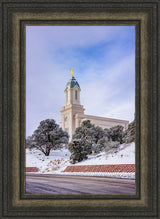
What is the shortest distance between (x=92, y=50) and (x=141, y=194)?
8.88 feet

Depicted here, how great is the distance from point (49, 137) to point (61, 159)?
201 centimetres

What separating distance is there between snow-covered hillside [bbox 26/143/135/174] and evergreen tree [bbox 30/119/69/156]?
426 millimetres

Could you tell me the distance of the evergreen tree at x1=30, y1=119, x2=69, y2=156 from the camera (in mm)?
12391

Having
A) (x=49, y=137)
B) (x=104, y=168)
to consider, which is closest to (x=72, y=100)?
(x=104, y=168)

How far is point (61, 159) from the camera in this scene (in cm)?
1214

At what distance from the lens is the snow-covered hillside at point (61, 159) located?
9156 mm

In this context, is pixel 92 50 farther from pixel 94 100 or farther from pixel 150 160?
pixel 150 160

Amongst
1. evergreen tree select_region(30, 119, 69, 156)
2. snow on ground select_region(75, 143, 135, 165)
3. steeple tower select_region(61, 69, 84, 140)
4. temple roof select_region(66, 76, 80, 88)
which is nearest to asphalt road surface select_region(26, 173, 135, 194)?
steeple tower select_region(61, 69, 84, 140)

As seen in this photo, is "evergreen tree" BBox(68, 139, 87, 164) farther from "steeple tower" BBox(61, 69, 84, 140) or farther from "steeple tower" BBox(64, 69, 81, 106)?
"steeple tower" BBox(64, 69, 81, 106)

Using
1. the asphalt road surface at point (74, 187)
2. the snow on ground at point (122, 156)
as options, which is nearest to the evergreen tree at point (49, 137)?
the snow on ground at point (122, 156)

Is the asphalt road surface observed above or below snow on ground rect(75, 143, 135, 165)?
above

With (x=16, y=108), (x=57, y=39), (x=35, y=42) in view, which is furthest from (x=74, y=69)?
(x=16, y=108)

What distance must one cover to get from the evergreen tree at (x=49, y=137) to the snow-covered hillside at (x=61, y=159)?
0.43 metres

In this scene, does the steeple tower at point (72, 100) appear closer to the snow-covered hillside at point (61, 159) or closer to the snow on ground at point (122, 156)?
the snow on ground at point (122, 156)
